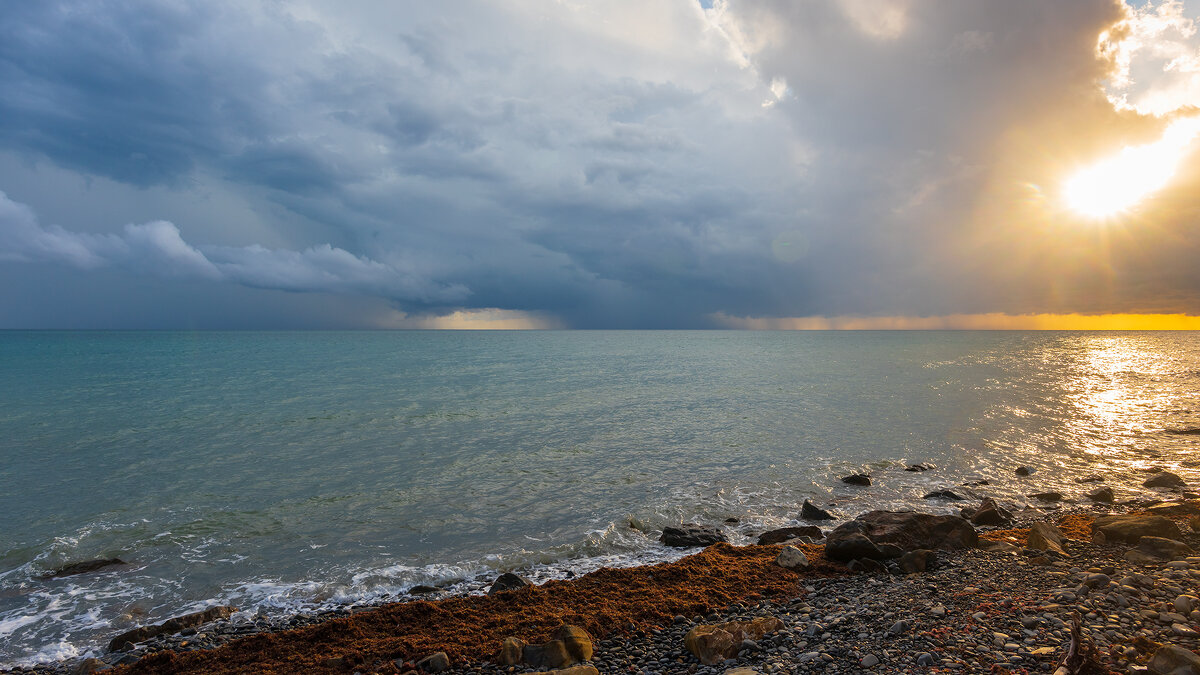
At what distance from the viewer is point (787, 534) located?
52.4 feet

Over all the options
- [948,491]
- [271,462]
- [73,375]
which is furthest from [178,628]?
[73,375]

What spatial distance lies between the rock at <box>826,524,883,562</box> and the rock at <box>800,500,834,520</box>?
14.9ft

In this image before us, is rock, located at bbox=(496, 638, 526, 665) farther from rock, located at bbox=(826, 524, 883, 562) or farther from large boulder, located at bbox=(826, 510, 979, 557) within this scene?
large boulder, located at bbox=(826, 510, 979, 557)

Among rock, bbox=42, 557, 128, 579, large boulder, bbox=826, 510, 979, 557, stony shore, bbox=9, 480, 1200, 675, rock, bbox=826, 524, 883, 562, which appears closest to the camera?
stony shore, bbox=9, 480, 1200, 675

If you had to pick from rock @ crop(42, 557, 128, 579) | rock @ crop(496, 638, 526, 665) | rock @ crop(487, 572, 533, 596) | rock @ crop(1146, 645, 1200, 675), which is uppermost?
rock @ crop(1146, 645, 1200, 675)

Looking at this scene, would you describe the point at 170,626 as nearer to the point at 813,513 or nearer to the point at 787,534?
the point at 787,534

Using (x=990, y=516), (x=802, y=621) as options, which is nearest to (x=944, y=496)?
(x=990, y=516)

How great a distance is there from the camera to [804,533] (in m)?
16.0

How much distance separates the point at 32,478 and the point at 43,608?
14561mm

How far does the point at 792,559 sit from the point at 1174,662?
708cm

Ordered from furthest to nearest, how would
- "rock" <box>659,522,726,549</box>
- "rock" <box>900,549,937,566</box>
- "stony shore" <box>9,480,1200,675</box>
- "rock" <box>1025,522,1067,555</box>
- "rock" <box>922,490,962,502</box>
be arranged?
"rock" <box>922,490,962,502</box> → "rock" <box>659,522,726,549</box> → "rock" <box>1025,522,1067,555</box> → "rock" <box>900,549,937,566</box> → "stony shore" <box>9,480,1200,675</box>

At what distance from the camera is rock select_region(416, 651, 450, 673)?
8.88 metres

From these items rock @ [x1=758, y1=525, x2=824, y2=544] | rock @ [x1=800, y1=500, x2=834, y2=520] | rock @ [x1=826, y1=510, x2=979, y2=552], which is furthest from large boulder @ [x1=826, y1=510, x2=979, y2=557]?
rock @ [x1=800, y1=500, x2=834, y2=520]

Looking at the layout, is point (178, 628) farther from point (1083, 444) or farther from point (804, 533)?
point (1083, 444)
